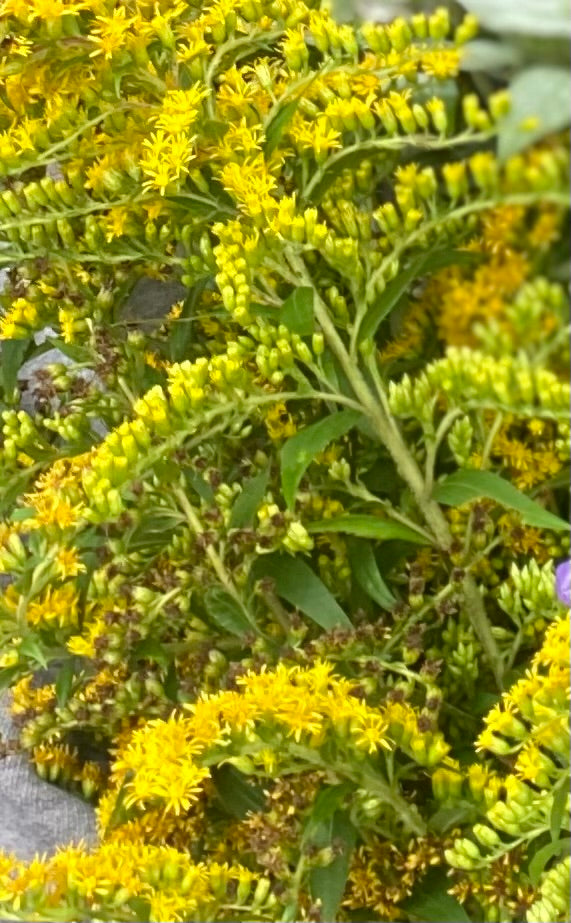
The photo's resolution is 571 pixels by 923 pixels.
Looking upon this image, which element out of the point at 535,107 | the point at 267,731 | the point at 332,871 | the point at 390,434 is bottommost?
the point at 332,871

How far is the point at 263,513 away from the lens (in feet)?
2.11

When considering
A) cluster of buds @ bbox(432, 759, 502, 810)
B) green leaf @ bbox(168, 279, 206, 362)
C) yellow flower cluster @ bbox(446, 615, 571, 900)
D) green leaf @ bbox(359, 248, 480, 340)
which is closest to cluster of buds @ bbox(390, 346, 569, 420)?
green leaf @ bbox(359, 248, 480, 340)

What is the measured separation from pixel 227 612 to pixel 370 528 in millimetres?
132

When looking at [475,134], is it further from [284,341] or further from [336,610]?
[336,610]

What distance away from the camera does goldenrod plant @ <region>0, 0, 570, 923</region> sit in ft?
1.73

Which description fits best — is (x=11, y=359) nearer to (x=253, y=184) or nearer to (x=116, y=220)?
(x=116, y=220)

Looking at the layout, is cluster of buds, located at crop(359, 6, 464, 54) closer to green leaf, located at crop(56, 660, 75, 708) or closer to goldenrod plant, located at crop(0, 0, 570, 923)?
goldenrod plant, located at crop(0, 0, 570, 923)

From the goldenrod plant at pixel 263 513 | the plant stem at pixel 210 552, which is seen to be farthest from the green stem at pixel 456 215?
the plant stem at pixel 210 552

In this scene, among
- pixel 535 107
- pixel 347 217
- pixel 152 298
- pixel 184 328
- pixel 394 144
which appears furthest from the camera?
pixel 152 298

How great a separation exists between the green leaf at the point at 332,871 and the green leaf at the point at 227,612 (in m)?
0.14

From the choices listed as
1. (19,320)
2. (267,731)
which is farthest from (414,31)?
(19,320)

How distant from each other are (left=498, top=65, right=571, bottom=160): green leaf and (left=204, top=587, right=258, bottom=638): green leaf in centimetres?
44

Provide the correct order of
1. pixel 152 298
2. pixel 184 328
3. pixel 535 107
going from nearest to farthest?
pixel 535 107 → pixel 184 328 → pixel 152 298

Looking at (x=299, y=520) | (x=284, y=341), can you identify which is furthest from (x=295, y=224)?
(x=299, y=520)
